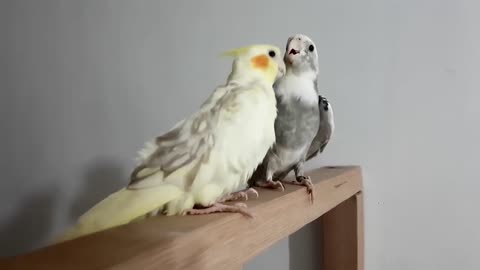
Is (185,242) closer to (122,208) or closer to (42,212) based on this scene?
(122,208)

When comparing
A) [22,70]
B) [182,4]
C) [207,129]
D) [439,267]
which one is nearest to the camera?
[207,129]

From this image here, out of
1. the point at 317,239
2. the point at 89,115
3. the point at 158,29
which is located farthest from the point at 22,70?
the point at 317,239

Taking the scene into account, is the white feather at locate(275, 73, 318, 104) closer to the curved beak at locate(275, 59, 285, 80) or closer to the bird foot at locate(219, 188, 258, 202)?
the curved beak at locate(275, 59, 285, 80)

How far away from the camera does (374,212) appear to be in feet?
3.27

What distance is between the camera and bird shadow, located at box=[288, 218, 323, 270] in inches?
40.1

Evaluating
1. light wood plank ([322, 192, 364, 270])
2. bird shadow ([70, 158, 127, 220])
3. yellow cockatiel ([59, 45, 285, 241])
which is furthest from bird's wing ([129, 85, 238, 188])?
bird shadow ([70, 158, 127, 220])

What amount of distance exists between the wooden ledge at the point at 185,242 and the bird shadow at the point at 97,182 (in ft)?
1.97

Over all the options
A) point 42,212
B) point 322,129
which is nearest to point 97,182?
point 42,212

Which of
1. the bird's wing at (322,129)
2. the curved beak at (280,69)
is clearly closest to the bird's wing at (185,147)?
the curved beak at (280,69)

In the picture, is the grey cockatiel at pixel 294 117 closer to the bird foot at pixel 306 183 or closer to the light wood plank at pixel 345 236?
the bird foot at pixel 306 183

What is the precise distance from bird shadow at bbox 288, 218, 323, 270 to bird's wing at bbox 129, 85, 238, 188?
534 millimetres

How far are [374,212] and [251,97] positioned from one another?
0.52 meters

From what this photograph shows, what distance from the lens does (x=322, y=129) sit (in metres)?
0.77

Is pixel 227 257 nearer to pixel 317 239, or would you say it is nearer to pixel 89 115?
pixel 317 239
